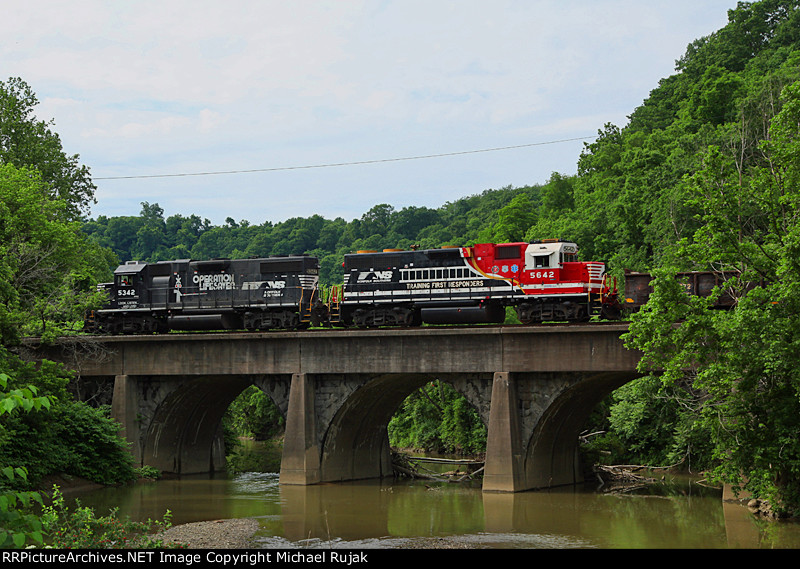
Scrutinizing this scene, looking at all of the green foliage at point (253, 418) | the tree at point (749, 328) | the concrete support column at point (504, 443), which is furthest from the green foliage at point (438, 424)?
the tree at point (749, 328)

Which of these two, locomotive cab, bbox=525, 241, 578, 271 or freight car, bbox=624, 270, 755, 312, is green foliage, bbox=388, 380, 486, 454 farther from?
freight car, bbox=624, 270, 755, 312

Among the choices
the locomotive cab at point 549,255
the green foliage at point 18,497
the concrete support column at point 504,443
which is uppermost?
the locomotive cab at point 549,255

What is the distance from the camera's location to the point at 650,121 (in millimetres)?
93625

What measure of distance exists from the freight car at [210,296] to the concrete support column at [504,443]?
1192 centimetres

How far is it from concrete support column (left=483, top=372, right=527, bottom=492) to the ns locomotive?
4.43 meters

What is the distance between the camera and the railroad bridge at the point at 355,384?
33938 mm

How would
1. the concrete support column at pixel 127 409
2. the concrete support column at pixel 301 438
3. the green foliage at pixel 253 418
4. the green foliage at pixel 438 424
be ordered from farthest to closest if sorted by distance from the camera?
the green foliage at pixel 253 418
the green foliage at pixel 438 424
the concrete support column at pixel 127 409
the concrete support column at pixel 301 438

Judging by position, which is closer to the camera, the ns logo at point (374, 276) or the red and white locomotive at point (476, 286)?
the red and white locomotive at point (476, 286)

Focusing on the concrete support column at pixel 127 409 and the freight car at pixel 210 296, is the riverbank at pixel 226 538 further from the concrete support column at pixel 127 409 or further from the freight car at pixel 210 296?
the freight car at pixel 210 296

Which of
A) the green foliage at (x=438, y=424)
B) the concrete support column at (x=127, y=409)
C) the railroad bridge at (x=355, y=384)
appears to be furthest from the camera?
the green foliage at (x=438, y=424)

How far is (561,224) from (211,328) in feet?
137

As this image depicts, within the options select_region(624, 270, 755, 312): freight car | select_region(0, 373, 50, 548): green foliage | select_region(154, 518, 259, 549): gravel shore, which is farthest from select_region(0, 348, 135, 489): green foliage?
select_region(0, 373, 50, 548): green foliage

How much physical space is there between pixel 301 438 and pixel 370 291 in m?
7.40

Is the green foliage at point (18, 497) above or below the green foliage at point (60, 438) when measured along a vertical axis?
above
